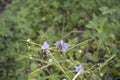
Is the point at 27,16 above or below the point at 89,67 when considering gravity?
above

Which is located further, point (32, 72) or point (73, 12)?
point (73, 12)

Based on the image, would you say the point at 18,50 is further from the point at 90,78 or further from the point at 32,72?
the point at 90,78

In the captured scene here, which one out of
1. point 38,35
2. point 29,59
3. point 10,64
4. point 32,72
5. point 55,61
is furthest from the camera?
point 38,35

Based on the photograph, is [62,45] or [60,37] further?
[60,37]

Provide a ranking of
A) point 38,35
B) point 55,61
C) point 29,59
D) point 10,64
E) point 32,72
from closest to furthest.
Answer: point 55,61 < point 32,72 < point 29,59 < point 10,64 < point 38,35

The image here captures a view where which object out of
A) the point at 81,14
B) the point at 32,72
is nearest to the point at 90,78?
the point at 32,72

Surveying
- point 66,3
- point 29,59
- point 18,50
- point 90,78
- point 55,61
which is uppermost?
point 66,3

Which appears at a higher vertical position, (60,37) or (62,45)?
(60,37)
